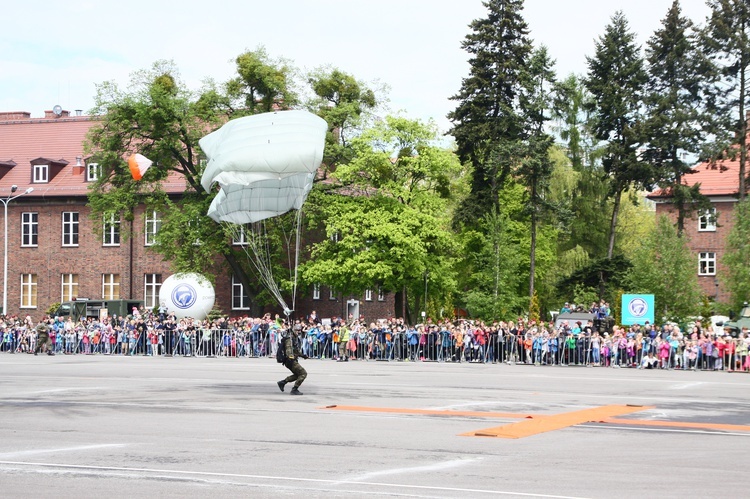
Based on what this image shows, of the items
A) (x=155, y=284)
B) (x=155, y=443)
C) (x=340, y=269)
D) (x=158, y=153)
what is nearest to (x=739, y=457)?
(x=155, y=443)

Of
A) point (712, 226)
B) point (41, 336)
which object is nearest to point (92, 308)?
point (41, 336)

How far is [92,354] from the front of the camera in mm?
46344

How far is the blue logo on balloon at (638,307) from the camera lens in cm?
4250

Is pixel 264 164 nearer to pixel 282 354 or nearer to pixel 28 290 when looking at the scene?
pixel 282 354

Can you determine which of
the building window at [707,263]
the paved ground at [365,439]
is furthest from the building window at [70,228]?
the building window at [707,263]

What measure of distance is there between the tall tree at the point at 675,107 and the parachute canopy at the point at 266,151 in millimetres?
34526

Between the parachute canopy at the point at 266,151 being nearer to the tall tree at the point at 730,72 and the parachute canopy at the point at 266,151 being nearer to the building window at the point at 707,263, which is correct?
the tall tree at the point at 730,72

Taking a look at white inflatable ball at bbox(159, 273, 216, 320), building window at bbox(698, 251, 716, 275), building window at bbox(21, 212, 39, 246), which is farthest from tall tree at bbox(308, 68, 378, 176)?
building window at bbox(698, 251, 716, 275)

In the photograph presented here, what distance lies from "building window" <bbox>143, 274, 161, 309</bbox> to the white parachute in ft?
134

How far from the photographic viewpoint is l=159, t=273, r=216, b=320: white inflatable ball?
182ft

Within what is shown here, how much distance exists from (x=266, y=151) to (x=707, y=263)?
177 ft

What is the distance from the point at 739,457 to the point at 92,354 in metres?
37.6

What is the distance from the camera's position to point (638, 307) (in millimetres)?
42625

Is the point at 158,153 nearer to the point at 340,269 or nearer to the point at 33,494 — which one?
the point at 340,269
